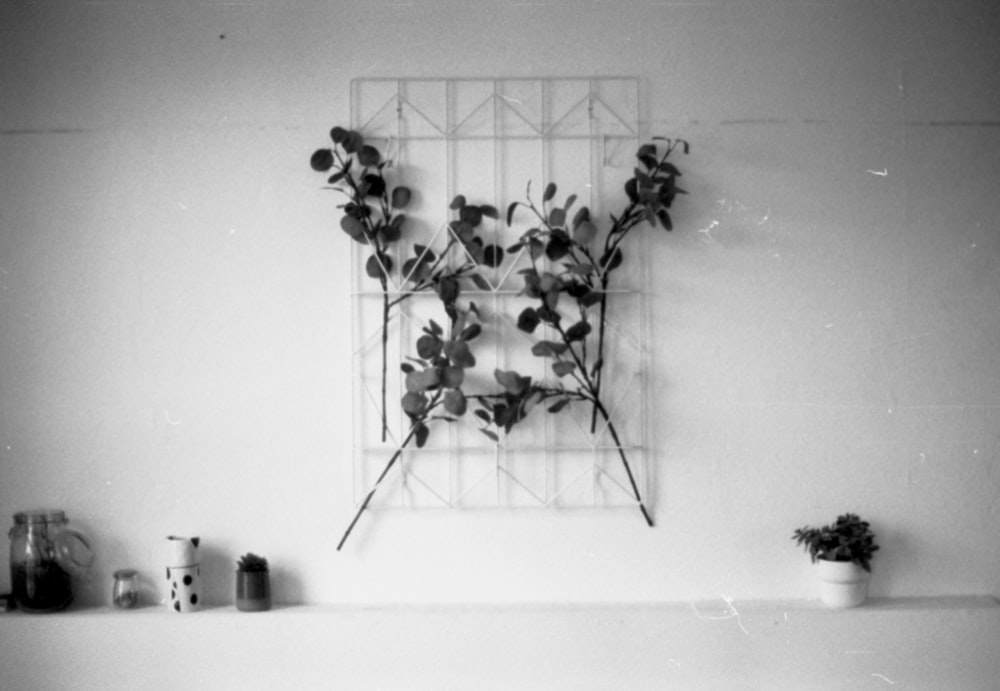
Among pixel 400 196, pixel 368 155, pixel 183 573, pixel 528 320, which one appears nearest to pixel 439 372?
pixel 528 320

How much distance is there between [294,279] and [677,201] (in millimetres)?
1188

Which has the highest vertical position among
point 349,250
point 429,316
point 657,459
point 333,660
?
point 349,250

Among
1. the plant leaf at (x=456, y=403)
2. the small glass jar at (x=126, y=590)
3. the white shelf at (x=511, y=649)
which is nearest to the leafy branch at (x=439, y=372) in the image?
the plant leaf at (x=456, y=403)

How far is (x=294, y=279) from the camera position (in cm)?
294

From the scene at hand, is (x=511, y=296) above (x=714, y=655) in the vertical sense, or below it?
above

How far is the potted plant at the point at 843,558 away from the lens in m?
2.83

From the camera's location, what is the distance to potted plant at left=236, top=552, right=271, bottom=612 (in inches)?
112

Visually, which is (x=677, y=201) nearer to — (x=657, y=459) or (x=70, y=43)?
(x=657, y=459)

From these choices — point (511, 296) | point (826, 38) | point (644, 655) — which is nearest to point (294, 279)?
point (511, 296)

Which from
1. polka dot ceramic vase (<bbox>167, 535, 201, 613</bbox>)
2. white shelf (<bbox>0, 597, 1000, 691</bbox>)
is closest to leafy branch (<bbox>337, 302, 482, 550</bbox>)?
white shelf (<bbox>0, 597, 1000, 691</bbox>)

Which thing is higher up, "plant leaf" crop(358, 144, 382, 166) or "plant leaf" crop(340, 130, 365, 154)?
"plant leaf" crop(340, 130, 365, 154)

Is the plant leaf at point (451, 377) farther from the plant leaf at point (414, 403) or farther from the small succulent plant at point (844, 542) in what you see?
the small succulent plant at point (844, 542)

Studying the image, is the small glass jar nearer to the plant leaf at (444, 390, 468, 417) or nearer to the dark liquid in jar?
the dark liquid in jar

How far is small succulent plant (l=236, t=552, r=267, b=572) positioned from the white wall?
0.25 ft
